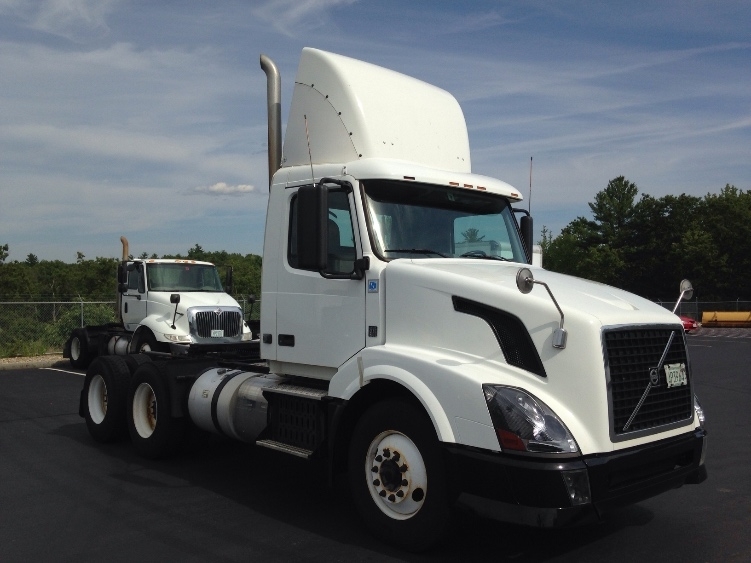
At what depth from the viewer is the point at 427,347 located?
544cm

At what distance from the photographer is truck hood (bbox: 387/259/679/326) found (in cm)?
500

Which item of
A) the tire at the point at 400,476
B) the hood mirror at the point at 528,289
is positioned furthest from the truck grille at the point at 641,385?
the tire at the point at 400,476

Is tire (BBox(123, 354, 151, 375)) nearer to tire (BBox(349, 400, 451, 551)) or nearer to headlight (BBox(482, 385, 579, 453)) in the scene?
tire (BBox(349, 400, 451, 551))

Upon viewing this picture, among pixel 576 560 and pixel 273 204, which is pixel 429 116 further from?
pixel 576 560

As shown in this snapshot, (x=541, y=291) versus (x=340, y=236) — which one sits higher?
(x=340, y=236)

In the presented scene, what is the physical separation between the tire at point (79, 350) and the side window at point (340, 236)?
13.8 meters

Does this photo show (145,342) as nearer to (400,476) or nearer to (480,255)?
(480,255)

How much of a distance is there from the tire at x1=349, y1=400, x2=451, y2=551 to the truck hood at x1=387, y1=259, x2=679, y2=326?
0.93 metres

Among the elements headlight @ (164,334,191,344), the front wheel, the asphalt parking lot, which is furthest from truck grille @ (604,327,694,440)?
the front wheel

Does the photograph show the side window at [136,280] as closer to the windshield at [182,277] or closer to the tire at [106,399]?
the windshield at [182,277]

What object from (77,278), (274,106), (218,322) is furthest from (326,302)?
(77,278)

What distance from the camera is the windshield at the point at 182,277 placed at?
656 inches

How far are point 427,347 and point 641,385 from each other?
1.47 meters

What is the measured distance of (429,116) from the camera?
6906 millimetres
